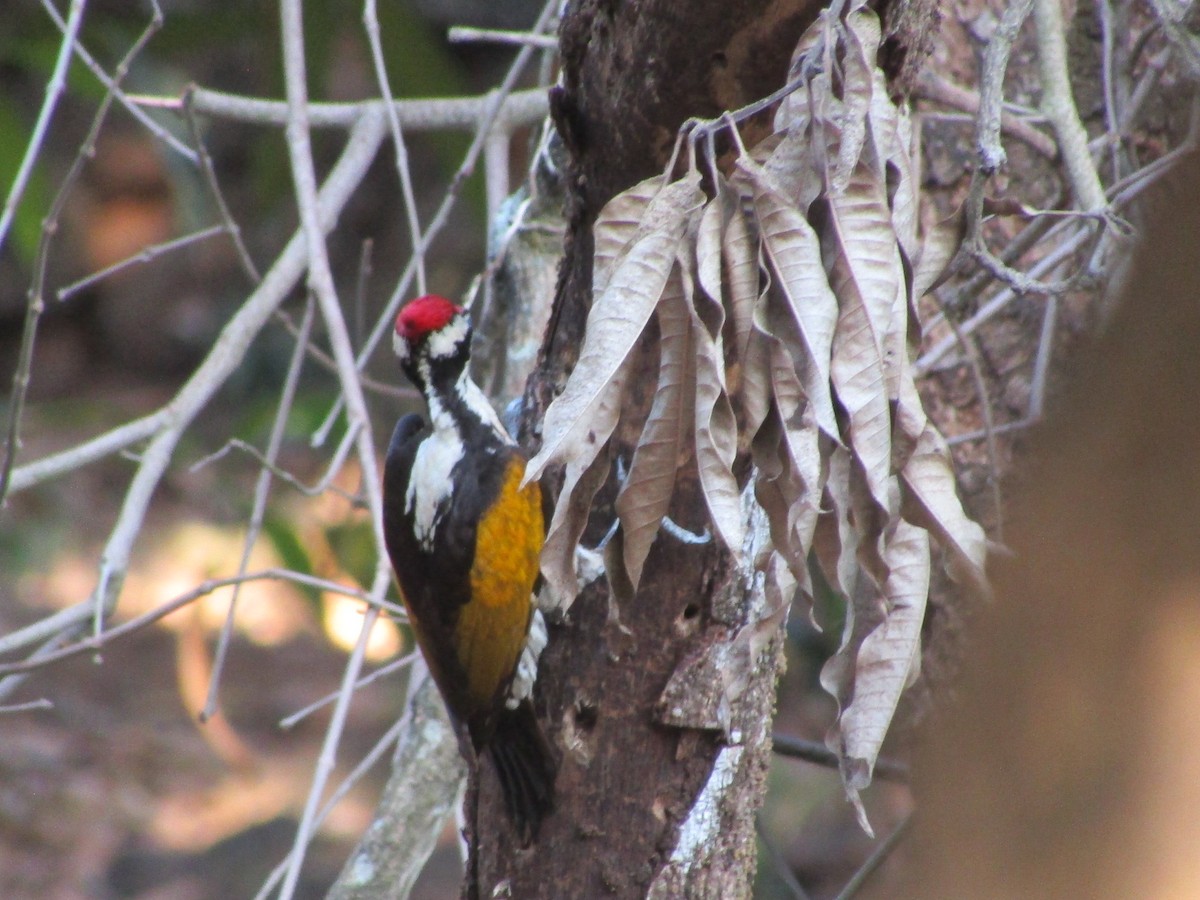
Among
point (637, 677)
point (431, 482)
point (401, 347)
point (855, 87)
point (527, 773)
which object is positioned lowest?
point (527, 773)

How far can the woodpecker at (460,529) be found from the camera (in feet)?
9.58

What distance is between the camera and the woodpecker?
2920 mm

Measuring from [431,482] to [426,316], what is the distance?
38 centimetres

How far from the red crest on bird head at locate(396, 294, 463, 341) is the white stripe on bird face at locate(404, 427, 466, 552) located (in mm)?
242

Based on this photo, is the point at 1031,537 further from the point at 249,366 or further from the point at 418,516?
the point at 249,366

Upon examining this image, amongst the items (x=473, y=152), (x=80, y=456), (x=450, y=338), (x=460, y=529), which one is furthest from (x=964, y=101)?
(x=80, y=456)

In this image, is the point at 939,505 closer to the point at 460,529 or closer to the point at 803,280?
the point at 803,280

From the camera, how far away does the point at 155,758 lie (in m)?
8.66

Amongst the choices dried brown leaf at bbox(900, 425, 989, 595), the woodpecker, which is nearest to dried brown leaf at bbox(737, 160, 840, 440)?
dried brown leaf at bbox(900, 425, 989, 595)

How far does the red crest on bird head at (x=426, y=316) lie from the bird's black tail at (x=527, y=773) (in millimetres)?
983

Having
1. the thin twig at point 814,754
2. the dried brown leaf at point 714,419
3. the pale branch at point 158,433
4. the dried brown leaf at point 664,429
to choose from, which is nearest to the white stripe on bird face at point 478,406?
the pale branch at point 158,433

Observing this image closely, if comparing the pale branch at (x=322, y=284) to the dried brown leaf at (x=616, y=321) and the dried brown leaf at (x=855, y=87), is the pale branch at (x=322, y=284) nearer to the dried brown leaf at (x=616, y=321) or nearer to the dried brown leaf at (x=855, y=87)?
the dried brown leaf at (x=616, y=321)

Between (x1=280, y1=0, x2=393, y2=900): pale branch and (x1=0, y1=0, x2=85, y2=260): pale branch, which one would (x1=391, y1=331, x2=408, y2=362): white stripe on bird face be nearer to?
(x1=280, y1=0, x2=393, y2=900): pale branch

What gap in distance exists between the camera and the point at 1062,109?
2.80m
